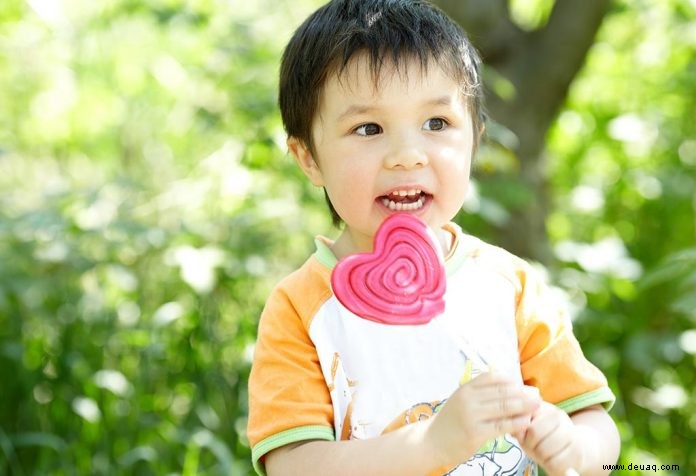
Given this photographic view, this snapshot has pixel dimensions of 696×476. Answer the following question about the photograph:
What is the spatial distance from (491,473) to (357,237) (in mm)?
456

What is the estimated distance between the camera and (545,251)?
3637 millimetres

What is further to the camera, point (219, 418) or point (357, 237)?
point (219, 418)

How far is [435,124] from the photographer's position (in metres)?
1.70

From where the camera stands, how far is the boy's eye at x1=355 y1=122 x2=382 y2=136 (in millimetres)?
1683

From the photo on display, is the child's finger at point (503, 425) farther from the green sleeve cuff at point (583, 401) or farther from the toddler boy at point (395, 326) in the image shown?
the green sleeve cuff at point (583, 401)

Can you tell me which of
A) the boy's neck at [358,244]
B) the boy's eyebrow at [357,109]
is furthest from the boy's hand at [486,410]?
the boy's eyebrow at [357,109]

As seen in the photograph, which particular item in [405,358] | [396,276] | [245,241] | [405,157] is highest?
[405,157]

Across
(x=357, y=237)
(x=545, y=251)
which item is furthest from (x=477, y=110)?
(x=545, y=251)

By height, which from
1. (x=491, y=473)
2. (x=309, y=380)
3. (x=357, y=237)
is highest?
(x=357, y=237)

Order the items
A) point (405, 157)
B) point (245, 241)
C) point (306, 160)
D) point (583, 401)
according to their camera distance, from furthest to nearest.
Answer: point (245, 241)
point (306, 160)
point (583, 401)
point (405, 157)

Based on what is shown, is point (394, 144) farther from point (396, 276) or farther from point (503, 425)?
point (503, 425)

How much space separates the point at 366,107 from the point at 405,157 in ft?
0.34

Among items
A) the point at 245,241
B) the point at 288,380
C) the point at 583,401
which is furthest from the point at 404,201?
the point at 245,241

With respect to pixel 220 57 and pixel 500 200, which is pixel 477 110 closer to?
pixel 500 200
